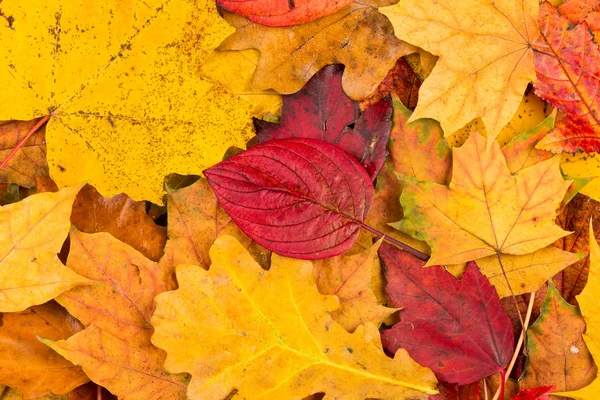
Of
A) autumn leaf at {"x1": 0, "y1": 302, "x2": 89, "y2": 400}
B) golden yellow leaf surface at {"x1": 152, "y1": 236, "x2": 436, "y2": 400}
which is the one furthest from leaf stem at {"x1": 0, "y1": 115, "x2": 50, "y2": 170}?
golden yellow leaf surface at {"x1": 152, "y1": 236, "x2": 436, "y2": 400}

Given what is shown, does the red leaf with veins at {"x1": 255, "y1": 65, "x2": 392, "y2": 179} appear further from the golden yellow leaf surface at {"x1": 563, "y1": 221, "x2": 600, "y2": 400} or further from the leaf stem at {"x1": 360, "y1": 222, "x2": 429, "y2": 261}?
the golden yellow leaf surface at {"x1": 563, "y1": 221, "x2": 600, "y2": 400}

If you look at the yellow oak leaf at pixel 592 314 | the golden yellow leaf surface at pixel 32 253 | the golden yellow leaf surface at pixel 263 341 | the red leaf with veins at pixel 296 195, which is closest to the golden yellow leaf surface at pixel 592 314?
the yellow oak leaf at pixel 592 314

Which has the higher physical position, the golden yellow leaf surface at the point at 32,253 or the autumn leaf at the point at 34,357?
the golden yellow leaf surface at the point at 32,253

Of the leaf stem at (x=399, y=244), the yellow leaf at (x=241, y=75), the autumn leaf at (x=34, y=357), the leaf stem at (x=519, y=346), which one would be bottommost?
the leaf stem at (x=519, y=346)

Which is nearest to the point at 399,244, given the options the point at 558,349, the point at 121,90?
the point at 558,349

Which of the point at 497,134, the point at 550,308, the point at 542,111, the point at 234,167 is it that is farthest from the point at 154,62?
the point at 550,308

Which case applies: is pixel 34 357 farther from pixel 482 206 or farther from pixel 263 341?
pixel 482 206

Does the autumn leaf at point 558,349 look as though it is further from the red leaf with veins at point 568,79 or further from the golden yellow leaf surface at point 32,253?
the golden yellow leaf surface at point 32,253
